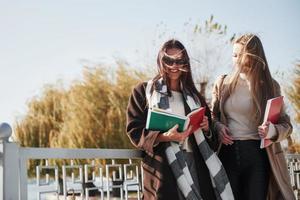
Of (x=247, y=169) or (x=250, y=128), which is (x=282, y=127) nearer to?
(x=250, y=128)

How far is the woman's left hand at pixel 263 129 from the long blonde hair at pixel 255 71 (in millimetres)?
83

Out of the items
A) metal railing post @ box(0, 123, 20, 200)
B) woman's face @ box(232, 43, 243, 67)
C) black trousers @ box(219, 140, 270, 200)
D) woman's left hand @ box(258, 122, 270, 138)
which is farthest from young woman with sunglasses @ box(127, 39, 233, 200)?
metal railing post @ box(0, 123, 20, 200)

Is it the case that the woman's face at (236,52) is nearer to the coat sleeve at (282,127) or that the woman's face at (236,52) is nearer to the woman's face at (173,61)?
the coat sleeve at (282,127)

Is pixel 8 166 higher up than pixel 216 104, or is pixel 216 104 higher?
pixel 216 104

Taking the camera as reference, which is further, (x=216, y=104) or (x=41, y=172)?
(x=216, y=104)

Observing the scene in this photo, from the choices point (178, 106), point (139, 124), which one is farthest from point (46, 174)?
point (178, 106)

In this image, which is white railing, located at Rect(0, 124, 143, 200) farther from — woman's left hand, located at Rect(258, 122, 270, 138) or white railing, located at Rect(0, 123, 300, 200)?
woman's left hand, located at Rect(258, 122, 270, 138)

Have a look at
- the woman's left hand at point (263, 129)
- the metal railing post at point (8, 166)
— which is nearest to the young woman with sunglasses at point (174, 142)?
the woman's left hand at point (263, 129)

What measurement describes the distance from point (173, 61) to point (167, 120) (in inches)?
12.6

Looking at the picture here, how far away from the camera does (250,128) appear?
8.83ft

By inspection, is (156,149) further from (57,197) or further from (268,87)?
(268,87)

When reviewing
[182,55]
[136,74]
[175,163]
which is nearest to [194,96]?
[182,55]

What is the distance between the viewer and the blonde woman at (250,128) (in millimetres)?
2629

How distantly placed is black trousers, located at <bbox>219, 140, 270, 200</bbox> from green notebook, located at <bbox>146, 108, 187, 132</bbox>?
46 centimetres
